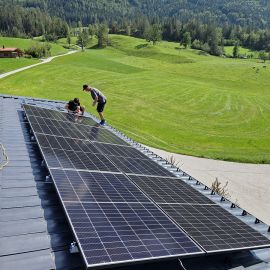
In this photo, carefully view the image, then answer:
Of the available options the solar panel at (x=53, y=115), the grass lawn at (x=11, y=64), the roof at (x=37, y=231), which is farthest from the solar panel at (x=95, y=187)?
the grass lawn at (x=11, y=64)

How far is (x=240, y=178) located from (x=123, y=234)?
84.4 ft

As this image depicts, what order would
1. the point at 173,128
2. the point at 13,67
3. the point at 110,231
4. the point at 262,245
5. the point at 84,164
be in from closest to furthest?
the point at 110,231 < the point at 262,245 < the point at 84,164 < the point at 173,128 < the point at 13,67

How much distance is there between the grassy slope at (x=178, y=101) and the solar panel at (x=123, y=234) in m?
29.7

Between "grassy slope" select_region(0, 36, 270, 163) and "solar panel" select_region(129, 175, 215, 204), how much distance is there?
83.6ft

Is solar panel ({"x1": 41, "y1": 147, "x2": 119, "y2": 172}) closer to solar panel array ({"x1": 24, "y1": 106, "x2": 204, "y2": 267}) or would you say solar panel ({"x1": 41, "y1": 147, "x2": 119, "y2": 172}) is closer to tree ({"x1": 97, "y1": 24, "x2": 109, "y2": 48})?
solar panel array ({"x1": 24, "y1": 106, "x2": 204, "y2": 267})

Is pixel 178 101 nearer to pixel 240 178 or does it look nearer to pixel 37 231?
pixel 240 178

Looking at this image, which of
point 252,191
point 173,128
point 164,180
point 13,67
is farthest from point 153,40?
point 164,180

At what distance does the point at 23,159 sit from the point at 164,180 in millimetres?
5834

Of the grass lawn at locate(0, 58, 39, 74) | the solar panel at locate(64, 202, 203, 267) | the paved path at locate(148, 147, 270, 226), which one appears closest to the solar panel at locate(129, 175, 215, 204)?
the solar panel at locate(64, 202, 203, 267)

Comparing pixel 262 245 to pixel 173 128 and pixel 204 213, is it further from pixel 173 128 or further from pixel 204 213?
pixel 173 128

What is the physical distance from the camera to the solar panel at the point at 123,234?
7391 mm

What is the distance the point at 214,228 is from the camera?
32.8 feet

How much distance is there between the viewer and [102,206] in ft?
31.6

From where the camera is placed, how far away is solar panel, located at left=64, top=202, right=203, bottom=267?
24.2 feet
